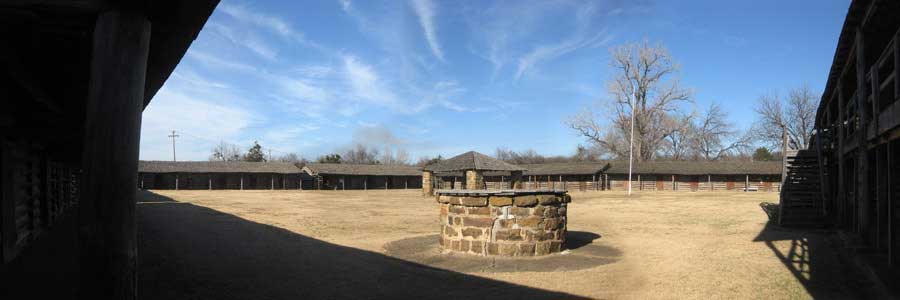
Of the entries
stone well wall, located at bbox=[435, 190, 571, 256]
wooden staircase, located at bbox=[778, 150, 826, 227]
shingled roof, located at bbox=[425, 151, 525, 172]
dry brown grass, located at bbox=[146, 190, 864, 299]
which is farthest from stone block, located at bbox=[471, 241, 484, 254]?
shingled roof, located at bbox=[425, 151, 525, 172]

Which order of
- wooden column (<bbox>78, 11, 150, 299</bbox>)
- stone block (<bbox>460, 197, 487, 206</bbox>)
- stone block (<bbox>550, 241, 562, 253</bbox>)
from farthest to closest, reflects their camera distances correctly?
stone block (<bbox>550, 241, 562, 253</bbox>) < stone block (<bbox>460, 197, 487, 206</bbox>) < wooden column (<bbox>78, 11, 150, 299</bbox>)

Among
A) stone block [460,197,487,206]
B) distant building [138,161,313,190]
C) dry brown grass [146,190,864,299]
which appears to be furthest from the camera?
distant building [138,161,313,190]

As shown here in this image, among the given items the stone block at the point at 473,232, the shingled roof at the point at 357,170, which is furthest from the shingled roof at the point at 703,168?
the stone block at the point at 473,232

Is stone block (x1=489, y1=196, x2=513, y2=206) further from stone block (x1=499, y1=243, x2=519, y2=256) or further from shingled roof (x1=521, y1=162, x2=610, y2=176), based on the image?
shingled roof (x1=521, y1=162, x2=610, y2=176)

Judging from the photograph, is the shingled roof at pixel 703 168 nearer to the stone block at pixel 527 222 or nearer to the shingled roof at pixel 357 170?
the shingled roof at pixel 357 170

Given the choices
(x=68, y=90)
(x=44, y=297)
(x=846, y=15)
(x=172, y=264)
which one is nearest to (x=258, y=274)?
(x=172, y=264)

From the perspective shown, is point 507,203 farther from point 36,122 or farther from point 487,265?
point 36,122

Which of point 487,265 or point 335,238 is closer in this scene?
point 487,265

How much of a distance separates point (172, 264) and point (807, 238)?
484 inches

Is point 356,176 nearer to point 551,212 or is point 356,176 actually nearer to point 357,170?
point 357,170

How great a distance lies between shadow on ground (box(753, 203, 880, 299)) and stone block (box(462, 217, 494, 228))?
449 centimetres

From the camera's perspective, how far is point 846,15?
31.9 feet

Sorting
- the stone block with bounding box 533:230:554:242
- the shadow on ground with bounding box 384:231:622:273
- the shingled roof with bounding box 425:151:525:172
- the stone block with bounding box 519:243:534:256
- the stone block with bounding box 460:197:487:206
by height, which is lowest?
the shadow on ground with bounding box 384:231:622:273

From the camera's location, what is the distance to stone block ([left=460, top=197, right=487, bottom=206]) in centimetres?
920
